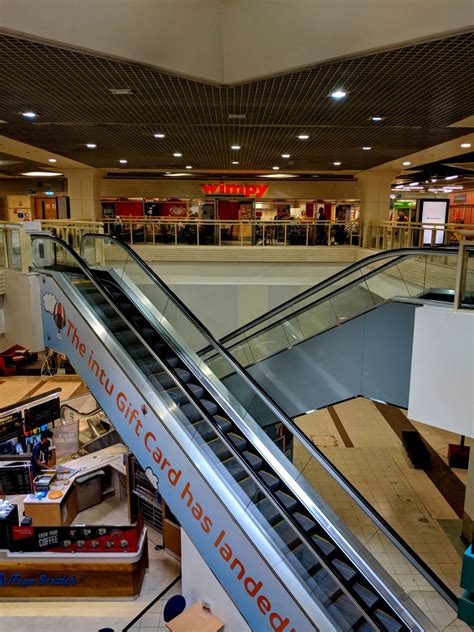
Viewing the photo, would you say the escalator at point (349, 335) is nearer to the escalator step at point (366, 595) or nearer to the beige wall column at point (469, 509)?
the escalator step at point (366, 595)

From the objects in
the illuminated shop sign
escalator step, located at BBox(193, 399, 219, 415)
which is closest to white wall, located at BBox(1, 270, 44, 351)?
escalator step, located at BBox(193, 399, 219, 415)

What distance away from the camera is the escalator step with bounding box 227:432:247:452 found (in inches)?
220

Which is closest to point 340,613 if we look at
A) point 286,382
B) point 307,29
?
point 286,382

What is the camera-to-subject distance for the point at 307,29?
4.54 metres

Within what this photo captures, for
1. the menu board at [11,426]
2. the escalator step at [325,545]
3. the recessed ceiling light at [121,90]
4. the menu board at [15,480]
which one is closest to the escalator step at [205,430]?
the escalator step at [325,545]

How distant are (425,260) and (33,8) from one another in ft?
15.4

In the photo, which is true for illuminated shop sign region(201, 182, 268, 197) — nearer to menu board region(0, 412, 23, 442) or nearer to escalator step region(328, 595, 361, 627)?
menu board region(0, 412, 23, 442)

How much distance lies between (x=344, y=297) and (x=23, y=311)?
588cm

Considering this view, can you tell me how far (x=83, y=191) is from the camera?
1703 centimetres

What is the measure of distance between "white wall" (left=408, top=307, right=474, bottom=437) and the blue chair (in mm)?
3857

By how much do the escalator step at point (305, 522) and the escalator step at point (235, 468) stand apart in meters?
0.71

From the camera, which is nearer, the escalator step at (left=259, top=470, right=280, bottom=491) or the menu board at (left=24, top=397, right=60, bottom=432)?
the escalator step at (left=259, top=470, right=280, bottom=491)

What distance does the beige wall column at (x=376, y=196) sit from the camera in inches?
639

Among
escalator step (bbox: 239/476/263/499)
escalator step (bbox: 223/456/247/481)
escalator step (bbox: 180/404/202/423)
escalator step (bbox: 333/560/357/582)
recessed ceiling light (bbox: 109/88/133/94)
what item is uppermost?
recessed ceiling light (bbox: 109/88/133/94)
